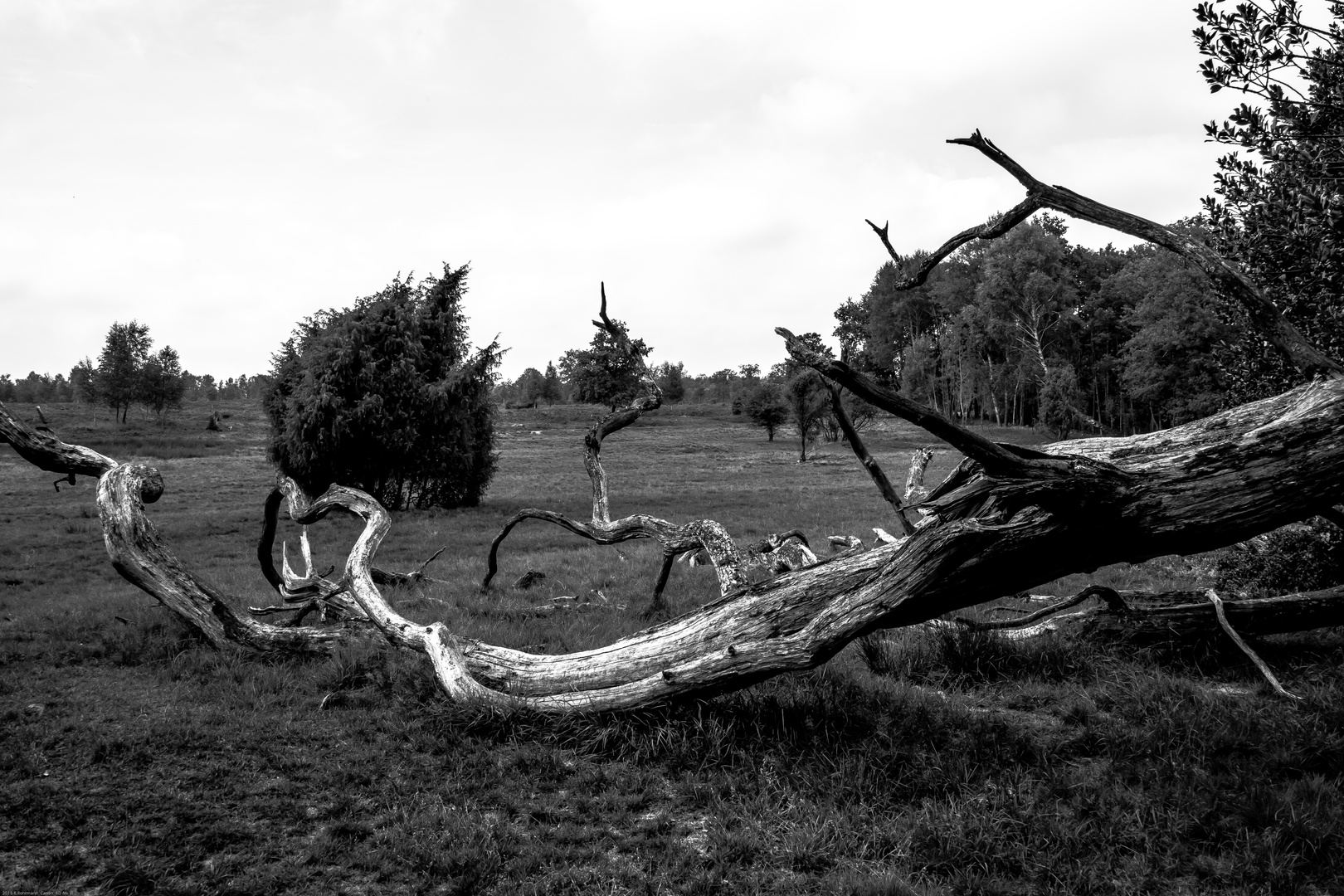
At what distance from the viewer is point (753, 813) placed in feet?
15.5

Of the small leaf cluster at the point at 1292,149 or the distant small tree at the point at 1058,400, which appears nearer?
the small leaf cluster at the point at 1292,149

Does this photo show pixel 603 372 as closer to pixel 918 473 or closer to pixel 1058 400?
pixel 918 473

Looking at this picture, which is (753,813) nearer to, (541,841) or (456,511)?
(541,841)

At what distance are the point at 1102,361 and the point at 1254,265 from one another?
66941mm

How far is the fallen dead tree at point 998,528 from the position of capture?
15.0 feet

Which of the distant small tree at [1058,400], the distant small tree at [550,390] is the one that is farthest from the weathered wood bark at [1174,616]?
the distant small tree at [550,390]

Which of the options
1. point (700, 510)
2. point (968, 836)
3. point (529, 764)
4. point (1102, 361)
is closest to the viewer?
point (968, 836)

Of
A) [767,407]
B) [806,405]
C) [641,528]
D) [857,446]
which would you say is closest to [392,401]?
[641,528]

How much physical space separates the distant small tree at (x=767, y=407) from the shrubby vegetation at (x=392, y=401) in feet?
135

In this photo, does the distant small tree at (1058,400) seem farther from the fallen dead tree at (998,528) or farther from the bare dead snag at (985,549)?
the bare dead snag at (985,549)

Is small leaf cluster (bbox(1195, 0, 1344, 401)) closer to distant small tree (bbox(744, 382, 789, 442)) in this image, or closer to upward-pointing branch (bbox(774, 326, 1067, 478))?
upward-pointing branch (bbox(774, 326, 1067, 478))

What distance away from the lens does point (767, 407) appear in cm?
6581

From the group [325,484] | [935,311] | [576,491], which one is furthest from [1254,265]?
[935,311]

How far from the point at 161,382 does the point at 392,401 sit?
2111 inches
